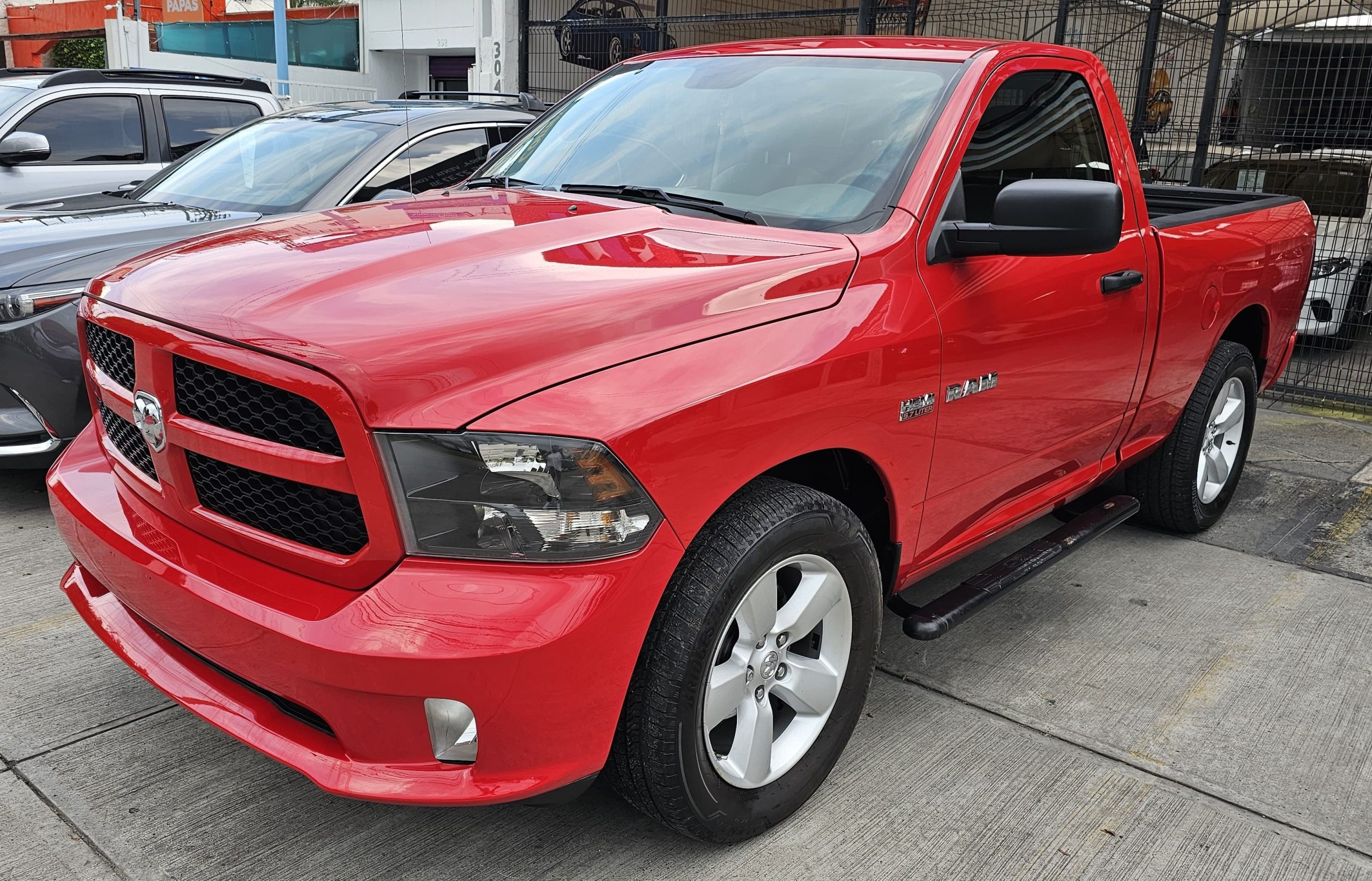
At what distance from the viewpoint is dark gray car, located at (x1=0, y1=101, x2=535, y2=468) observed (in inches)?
167

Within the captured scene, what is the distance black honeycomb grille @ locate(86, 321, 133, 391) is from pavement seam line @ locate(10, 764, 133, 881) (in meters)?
1.01

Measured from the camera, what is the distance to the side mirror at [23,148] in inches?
247

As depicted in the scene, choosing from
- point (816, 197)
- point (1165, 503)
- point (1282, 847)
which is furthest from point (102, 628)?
point (1165, 503)

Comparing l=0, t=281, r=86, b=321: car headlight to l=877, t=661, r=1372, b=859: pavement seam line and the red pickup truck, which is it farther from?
l=877, t=661, r=1372, b=859: pavement seam line

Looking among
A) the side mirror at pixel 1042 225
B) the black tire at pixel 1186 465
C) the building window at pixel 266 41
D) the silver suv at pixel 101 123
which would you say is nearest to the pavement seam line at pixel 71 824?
the side mirror at pixel 1042 225

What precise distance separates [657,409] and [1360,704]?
8.57 feet

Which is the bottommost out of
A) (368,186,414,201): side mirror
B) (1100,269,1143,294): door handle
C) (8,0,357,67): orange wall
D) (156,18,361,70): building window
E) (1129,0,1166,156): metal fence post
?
(1100,269,1143,294): door handle

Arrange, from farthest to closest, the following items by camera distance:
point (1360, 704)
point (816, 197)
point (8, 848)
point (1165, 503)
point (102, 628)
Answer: point (1165, 503) → point (1360, 704) → point (816, 197) → point (102, 628) → point (8, 848)

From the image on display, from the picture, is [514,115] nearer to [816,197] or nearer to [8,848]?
[816,197]

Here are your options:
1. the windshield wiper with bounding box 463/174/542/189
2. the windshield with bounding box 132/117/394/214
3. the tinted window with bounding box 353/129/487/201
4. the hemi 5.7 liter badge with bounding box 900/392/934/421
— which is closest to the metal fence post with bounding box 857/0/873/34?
the tinted window with bounding box 353/129/487/201

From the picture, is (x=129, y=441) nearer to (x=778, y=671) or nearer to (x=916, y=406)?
(x=778, y=671)

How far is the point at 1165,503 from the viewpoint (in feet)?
15.1

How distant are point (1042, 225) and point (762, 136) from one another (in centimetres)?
Answer: 88

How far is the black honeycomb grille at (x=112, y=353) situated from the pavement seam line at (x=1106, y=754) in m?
2.29
